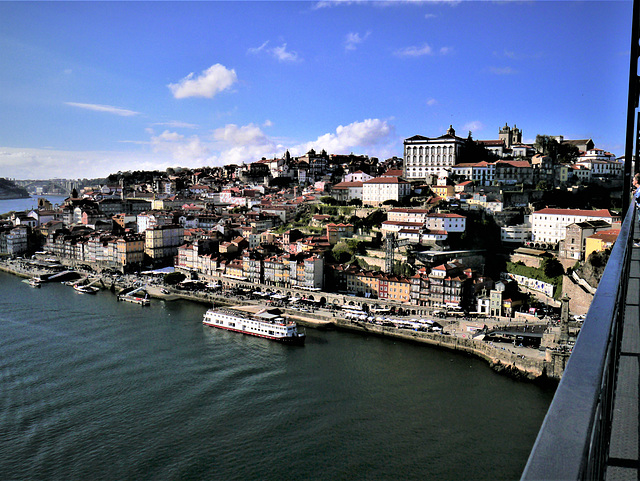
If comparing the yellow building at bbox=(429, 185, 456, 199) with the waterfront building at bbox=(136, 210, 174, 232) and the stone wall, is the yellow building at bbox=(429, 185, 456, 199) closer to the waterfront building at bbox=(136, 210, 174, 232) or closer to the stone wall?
the stone wall

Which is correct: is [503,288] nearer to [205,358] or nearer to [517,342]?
[517,342]

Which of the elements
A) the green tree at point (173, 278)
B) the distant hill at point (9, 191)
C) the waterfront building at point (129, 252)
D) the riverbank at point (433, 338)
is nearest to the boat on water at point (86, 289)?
the riverbank at point (433, 338)

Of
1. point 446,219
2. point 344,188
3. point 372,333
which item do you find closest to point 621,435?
point 372,333

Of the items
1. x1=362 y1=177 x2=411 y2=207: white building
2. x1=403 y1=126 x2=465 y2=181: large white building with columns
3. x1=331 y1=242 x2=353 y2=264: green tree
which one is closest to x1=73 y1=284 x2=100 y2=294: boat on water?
x1=331 y1=242 x2=353 y2=264: green tree

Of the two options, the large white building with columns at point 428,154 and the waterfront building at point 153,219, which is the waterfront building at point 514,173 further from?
the waterfront building at point 153,219

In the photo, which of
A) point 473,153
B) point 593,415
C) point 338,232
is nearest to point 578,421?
point 593,415

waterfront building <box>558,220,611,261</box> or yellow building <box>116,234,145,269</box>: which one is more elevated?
waterfront building <box>558,220,611,261</box>
